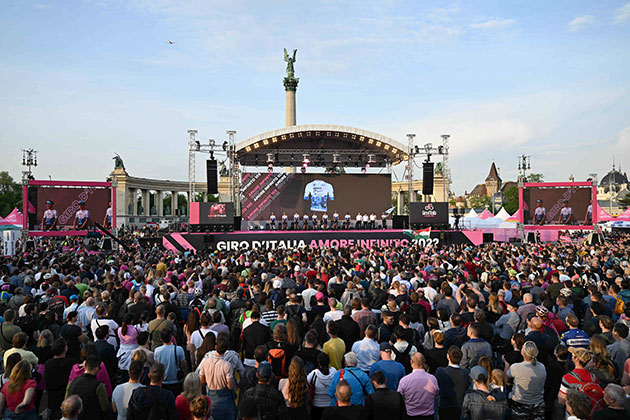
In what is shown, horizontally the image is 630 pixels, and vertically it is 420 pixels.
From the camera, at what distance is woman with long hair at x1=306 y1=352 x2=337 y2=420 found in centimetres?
430

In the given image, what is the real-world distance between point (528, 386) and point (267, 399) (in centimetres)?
275

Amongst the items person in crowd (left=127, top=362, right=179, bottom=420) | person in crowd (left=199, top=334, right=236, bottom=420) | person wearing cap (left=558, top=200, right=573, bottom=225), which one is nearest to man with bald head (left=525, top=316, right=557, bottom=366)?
person in crowd (left=199, top=334, right=236, bottom=420)

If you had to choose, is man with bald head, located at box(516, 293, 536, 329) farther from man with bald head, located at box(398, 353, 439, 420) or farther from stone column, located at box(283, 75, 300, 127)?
stone column, located at box(283, 75, 300, 127)

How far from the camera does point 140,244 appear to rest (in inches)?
1036

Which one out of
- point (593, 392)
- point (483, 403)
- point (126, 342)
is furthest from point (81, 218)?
point (593, 392)

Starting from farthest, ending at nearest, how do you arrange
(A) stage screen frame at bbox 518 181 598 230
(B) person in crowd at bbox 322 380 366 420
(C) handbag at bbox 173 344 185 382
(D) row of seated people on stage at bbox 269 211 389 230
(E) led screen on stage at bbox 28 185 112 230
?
(D) row of seated people on stage at bbox 269 211 389 230, (A) stage screen frame at bbox 518 181 598 230, (E) led screen on stage at bbox 28 185 112 230, (C) handbag at bbox 173 344 185 382, (B) person in crowd at bbox 322 380 366 420

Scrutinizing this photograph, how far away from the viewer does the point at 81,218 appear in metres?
24.3

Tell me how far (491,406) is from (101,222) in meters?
25.4

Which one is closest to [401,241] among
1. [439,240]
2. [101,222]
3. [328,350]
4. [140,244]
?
[439,240]

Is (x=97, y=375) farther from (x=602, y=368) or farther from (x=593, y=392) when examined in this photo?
(x=602, y=368)

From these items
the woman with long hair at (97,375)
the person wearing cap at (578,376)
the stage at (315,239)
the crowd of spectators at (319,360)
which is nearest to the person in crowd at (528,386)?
the crowd of spectators at (319,360)

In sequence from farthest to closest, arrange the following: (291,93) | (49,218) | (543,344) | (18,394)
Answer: (291,93)
(49,218)
(543,344)
(18,394)

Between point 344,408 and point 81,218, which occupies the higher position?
point 81,218

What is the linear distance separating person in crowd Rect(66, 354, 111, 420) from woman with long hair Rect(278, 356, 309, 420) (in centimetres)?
186
